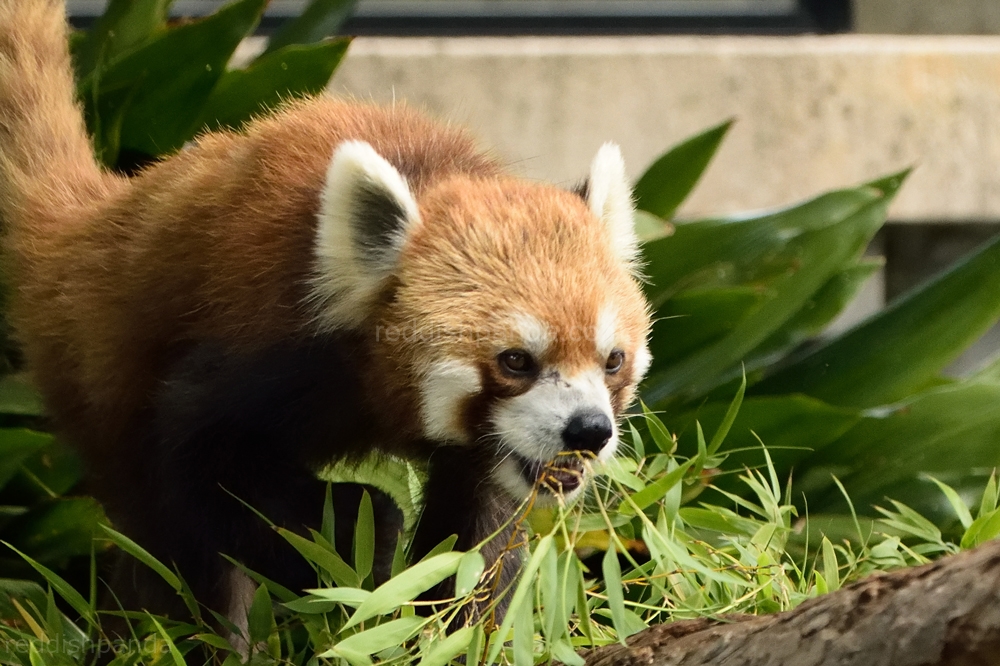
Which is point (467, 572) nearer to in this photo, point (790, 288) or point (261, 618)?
point (261, 618)

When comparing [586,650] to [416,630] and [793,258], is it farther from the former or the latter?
[793,258]

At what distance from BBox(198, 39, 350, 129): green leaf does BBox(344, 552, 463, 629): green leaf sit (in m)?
1.43

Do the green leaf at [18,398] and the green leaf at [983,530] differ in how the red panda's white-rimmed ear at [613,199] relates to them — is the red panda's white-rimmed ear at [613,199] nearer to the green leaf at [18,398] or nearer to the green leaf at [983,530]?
the green leaf at [983,530]

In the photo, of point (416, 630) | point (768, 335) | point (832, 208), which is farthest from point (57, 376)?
point (832, 208)

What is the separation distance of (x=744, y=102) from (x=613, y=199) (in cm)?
220

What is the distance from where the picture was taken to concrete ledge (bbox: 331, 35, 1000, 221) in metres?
3.74

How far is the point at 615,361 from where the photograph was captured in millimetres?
1728

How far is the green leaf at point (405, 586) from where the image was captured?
1.30 meters

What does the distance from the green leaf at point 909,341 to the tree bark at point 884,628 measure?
138 centimetres

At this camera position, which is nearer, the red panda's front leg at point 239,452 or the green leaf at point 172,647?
the green leaf at point 172,647

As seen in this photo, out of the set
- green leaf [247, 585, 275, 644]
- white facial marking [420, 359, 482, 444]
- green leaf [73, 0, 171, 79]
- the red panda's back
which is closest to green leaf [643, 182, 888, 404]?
the red panda's back

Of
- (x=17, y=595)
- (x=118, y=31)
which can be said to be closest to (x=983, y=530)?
(x=17, y=595)

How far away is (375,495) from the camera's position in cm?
209

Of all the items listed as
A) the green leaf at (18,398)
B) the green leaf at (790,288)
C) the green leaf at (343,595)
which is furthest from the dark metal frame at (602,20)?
the green leaf at (343,595)
